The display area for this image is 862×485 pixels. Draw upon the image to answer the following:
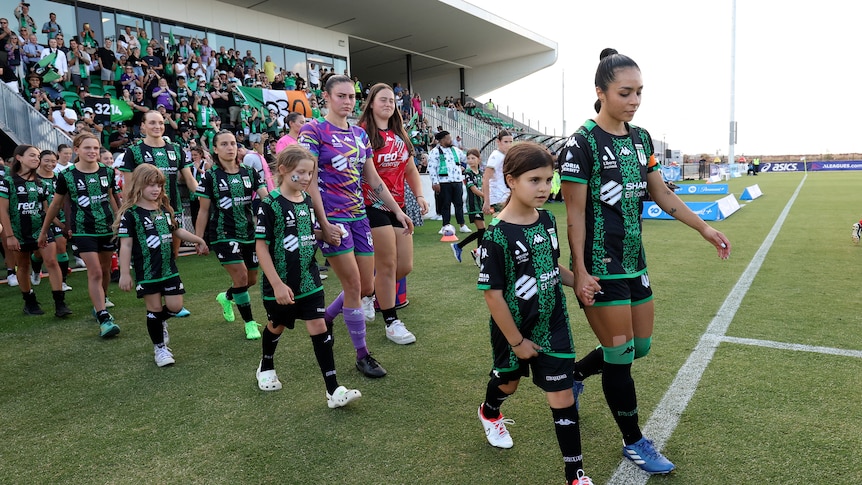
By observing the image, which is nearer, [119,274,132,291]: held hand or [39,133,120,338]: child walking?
[119,274,132,291]: held hand

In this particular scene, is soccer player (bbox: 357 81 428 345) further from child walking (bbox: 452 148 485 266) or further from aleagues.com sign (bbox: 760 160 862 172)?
aleagues.com sign (bbox: 760 160 862 172)

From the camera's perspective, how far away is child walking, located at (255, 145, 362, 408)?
3359 millimetres

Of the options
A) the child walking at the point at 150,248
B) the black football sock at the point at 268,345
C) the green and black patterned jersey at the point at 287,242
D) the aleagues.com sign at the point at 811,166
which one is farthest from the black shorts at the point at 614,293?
the aleagues.com sign at the point at 811,166

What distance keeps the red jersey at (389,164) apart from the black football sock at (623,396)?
2436 mm

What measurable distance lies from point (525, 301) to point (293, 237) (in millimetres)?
1721

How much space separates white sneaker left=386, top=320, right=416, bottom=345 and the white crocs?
1172 millimetres

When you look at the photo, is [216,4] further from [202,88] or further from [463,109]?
[463,109]

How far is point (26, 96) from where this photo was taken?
460 inches

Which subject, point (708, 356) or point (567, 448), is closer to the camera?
point (567, 448)

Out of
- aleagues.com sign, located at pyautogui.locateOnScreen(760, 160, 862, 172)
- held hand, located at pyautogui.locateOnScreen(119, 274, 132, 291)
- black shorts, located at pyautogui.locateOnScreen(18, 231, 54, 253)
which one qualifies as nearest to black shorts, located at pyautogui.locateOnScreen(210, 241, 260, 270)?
held hand, located at pyautogui.locateOnScreen(119, 274, 132, 291)

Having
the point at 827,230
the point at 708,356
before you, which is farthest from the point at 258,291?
the point at 827,230

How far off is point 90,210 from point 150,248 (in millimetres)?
1578

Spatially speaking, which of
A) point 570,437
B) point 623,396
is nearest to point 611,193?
point 623,396

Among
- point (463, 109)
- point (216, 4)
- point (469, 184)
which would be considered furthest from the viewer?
point (463, 109)
